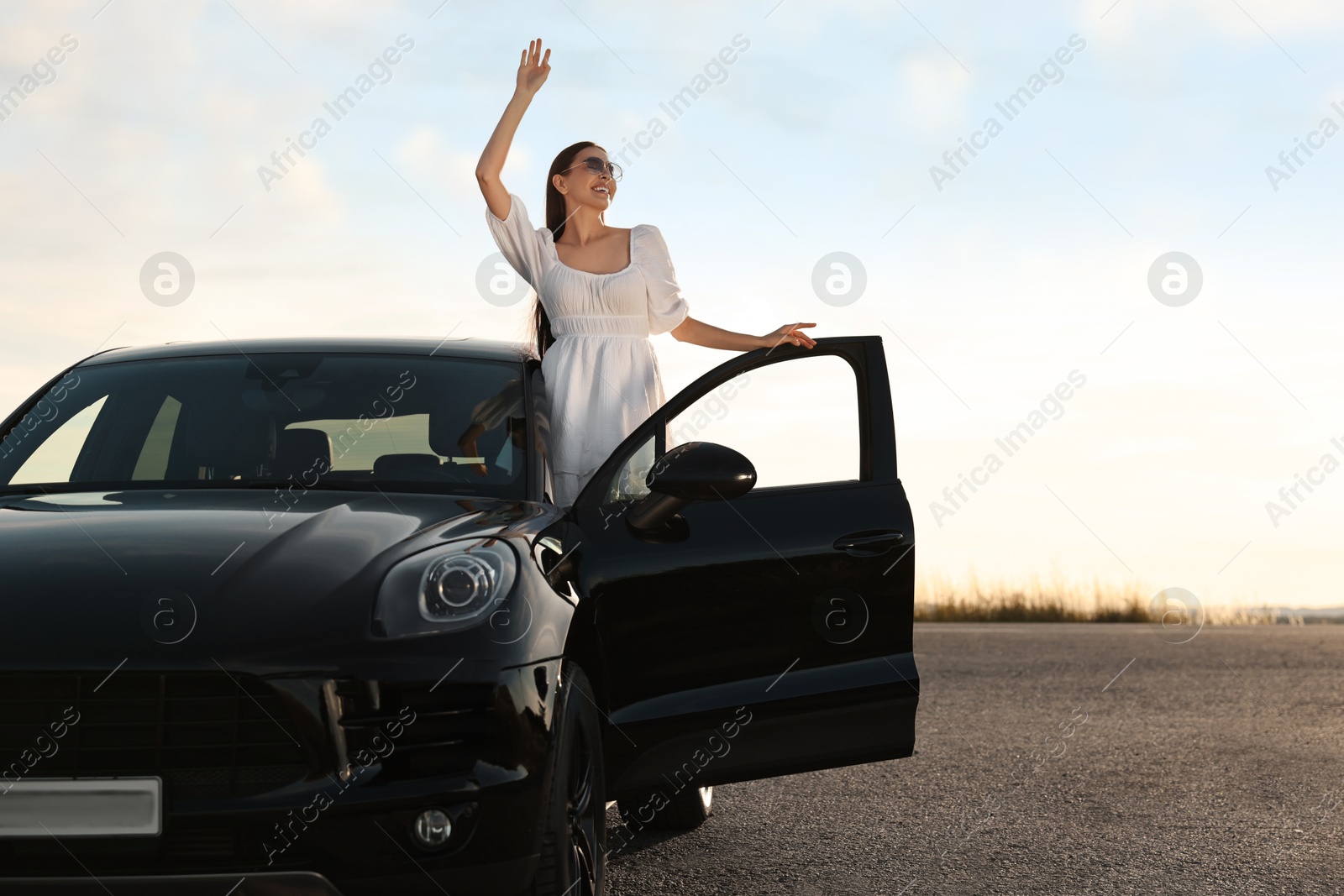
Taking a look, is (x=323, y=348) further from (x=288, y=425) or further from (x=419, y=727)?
(x=419, y=727)

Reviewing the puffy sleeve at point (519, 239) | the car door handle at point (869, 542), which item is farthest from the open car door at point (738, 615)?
the puffy sleeve at point (519, 239)

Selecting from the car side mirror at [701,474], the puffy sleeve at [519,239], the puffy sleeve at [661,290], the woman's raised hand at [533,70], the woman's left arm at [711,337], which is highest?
the woman's raised hand at [533,70]

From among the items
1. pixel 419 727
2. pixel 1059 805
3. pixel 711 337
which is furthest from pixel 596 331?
pixel 1059 805

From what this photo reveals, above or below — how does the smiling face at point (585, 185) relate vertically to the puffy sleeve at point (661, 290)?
above

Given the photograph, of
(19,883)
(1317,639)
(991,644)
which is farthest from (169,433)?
(1317,639)

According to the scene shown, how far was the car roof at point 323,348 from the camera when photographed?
4422 millimetres

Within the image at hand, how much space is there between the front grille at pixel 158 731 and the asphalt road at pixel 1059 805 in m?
1.82

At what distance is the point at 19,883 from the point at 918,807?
12.1 ft

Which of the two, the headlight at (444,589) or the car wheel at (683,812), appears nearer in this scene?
the headlight at (444,589)


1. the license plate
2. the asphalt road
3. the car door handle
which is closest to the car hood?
the license plate

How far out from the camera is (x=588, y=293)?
5180 mm

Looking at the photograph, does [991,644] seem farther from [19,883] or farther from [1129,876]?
[19,883]

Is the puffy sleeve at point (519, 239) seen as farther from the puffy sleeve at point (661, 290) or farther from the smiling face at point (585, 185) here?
the puffy sleeve at point (661, 290)

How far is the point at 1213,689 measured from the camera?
8984mm
